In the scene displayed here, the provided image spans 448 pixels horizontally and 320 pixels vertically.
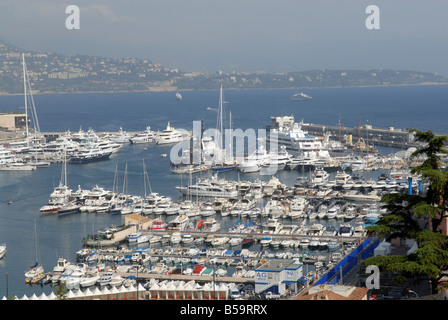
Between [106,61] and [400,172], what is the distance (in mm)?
82343

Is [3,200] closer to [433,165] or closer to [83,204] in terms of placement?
[83,204]

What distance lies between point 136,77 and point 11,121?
69.4 m

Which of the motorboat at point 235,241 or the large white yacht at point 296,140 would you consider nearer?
the motorboat at point 235,241

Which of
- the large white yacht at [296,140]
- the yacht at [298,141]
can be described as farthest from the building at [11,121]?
the large white yacht at [296,140]

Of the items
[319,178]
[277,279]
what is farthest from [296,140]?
[277,279]

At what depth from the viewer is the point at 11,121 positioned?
3366cm

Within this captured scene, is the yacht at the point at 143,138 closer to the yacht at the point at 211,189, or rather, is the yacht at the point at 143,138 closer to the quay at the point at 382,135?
the quay at the point at 382,135

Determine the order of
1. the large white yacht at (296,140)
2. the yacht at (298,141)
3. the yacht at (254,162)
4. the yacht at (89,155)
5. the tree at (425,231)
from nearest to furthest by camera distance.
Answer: the tree at (425,231)
the yacht at (254,162)
the yacht at (298,141)
the large white yacht at (296,140)
the yacht at (89,155)

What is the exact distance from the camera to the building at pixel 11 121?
109 ft

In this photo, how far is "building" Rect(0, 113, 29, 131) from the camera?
109 feet

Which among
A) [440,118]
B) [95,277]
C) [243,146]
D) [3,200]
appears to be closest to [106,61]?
[440,118]

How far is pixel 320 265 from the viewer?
10.6 metres

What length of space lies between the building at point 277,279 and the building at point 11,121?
2681cm
